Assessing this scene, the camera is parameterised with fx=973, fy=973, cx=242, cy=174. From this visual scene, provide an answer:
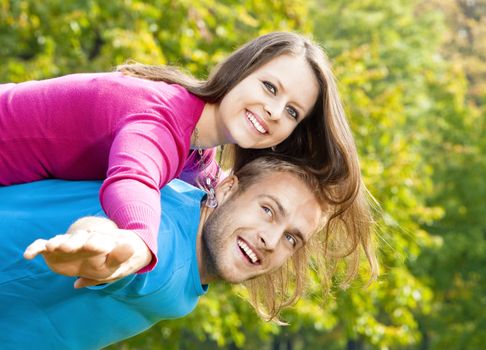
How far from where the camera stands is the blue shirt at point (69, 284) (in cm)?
319

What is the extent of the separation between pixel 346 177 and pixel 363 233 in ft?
1.38

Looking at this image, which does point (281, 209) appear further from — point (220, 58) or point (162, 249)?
point (220, 58)

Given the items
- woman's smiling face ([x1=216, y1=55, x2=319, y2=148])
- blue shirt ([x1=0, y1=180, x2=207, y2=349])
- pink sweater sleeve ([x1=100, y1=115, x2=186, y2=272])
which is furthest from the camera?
woman's smiling face ([x1=216, y1=55, x2=319, y2=148])

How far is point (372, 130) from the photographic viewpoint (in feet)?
39.1

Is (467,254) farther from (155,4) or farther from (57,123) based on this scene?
(57,123)

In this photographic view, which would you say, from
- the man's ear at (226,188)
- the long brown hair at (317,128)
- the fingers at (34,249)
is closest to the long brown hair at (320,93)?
the long brown hair at (317,128)

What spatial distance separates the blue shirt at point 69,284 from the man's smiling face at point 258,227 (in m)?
0.10

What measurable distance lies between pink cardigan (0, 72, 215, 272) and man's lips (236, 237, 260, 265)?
50 cm

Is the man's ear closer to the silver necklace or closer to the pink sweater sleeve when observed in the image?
the silver necklace

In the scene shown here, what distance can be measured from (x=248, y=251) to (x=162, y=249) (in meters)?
0.48

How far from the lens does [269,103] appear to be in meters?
3.47

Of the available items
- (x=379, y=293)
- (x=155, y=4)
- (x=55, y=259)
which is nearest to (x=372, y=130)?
(x=379, y=293)

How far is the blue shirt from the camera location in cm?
319

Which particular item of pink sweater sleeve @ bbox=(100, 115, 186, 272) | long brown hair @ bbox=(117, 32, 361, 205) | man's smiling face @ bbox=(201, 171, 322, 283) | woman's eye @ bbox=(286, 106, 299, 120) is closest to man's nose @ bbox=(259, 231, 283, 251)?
man's smiling face @ bbox=(201, 171, 322, 283)
